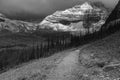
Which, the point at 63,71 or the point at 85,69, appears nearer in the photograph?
the point at 85,69

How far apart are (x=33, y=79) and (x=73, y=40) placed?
5442 inches

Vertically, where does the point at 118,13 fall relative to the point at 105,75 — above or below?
above

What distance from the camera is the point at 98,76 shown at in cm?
1405

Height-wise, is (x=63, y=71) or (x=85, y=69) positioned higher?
(x=85, y=69)

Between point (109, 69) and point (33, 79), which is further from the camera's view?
point (33, 79)

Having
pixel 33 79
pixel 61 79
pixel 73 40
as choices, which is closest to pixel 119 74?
pixel 61 79

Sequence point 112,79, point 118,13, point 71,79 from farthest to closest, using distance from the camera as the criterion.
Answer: point 118,13 → point 71,79 → point 112,79

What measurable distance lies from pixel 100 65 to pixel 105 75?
4.22 m

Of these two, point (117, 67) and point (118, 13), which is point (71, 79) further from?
point (118, 13)

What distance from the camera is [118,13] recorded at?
154250 millimetres

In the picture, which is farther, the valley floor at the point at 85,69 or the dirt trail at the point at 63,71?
the dirt trail at the point at 63,71

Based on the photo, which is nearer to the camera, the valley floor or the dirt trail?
the valley floor

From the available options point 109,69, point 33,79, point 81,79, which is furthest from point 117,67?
point 33,79

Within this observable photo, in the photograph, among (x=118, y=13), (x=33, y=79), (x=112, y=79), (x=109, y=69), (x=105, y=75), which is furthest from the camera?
(x=118, y=13)
